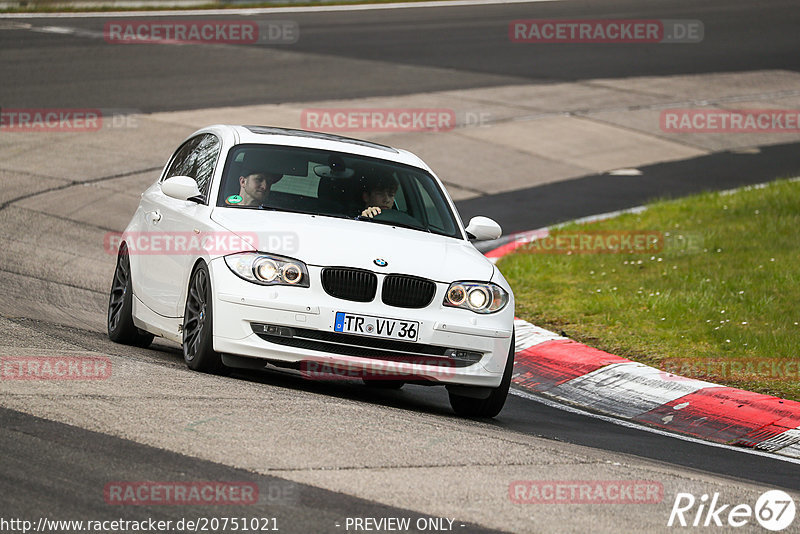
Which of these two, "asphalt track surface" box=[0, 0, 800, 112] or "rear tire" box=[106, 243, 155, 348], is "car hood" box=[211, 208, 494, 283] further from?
"asphalt track surface" box=[0, 0, 800, 112]

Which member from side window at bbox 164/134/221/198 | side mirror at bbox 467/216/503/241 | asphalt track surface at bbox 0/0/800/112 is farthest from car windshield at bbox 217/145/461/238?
asphalt track surface at bbox 0/0/800/112

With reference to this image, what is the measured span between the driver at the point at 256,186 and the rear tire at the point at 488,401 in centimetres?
177

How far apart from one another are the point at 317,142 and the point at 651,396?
2961mm

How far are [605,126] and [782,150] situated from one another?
2969 millimetres

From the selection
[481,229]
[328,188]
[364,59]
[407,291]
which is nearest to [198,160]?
[328,188]

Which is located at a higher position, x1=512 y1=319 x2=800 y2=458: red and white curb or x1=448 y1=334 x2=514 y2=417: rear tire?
x1=448 y1=334 x2=514 y2=417: rear tire

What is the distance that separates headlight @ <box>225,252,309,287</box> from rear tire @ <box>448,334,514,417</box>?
1.36 meters

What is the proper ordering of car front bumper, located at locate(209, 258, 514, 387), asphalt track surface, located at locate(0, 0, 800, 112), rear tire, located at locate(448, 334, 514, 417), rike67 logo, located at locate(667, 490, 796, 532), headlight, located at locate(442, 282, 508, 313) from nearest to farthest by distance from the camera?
rike67 logo, located at locate(667, 490, 796, 532)
car front bumper, located at locate(209, 258, 514, 387)
headlight, located at locate(442, 282, 508, 313)
rear tire, located at locate(448, 334, 514, 417)
asphalt track surface, located at locate(0, 0, 800, 112)

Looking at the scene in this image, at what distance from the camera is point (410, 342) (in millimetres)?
7566

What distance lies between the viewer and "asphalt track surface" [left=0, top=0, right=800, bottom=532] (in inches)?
213

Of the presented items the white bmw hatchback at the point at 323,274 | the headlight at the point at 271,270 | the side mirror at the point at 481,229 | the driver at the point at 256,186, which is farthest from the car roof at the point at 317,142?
the headlight at the point at 271,270

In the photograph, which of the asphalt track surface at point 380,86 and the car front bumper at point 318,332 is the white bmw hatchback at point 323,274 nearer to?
the car front bumper at point 318,332

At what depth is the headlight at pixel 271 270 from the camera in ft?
24.7

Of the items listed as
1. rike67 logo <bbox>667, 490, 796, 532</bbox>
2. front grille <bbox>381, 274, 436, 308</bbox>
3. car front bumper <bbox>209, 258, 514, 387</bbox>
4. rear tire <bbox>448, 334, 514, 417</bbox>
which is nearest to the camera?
rike67 logo <bbox>667, 490, 796, 532</bbox>
